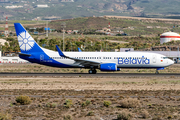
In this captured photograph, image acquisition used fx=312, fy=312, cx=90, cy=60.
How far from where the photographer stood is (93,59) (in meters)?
50.8

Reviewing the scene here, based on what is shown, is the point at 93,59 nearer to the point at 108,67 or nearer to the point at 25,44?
the point at 108,67

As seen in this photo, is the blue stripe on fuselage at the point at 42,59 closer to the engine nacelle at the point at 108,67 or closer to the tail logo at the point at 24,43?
the tail logo at the point at 24,43

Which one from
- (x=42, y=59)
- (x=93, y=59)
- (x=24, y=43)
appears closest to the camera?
(x=93, y=59)

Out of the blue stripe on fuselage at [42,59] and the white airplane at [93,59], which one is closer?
the white airplane at [93,59]

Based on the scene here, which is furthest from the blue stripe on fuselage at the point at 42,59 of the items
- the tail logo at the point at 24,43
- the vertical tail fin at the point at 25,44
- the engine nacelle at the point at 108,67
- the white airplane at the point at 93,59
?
the engine nacelle at the point at 108,67

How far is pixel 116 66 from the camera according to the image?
162 ft

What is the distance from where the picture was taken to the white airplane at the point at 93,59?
163 feet

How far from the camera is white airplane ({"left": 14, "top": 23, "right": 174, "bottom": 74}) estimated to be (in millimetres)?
49750

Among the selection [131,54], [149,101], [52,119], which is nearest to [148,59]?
[131,54]

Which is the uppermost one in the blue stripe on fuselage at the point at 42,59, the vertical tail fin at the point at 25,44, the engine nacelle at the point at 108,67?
the vertical tail fin at the point at 25,44

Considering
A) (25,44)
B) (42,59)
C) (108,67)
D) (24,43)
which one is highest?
(24,43)

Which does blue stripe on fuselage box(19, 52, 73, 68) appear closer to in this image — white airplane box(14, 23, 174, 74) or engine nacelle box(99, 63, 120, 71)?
white airplane box(14, 23, 174, 74)

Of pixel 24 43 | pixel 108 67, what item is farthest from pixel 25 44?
pixel 108 67

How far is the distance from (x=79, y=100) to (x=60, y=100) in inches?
60.5
